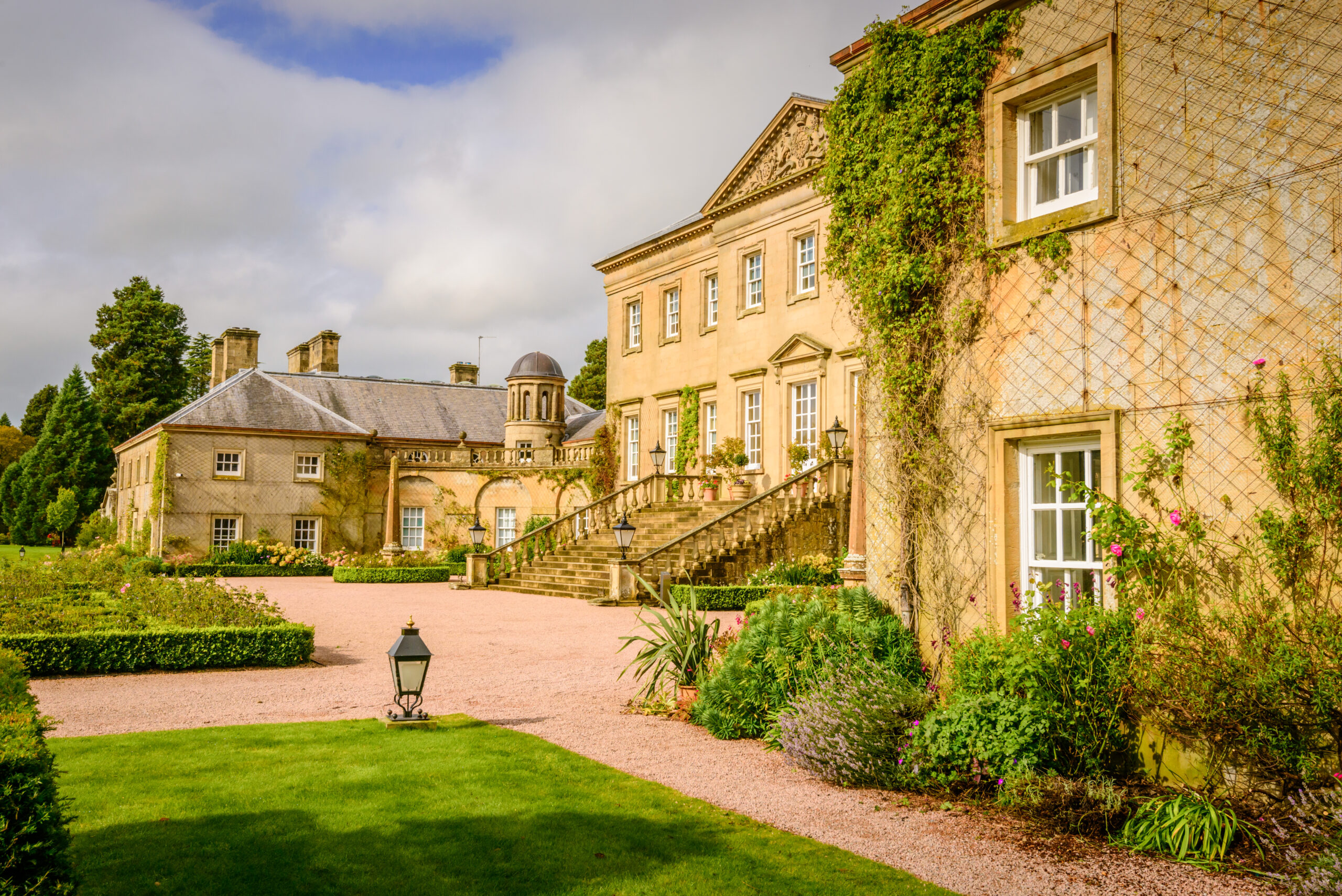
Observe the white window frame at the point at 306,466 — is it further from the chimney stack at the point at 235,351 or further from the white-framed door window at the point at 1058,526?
the white-framed door window at the point at 1058,526

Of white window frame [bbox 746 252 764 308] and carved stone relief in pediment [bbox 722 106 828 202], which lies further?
white window frame [bbox 746 252 764 308]

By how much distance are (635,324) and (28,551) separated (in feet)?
114

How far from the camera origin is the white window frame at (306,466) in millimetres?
35250

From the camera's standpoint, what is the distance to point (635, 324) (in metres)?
29.7

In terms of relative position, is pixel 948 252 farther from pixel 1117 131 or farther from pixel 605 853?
pixel 605 853

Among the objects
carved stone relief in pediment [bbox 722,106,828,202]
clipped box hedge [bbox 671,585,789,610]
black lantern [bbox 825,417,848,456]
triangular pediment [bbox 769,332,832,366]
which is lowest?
clipped box hedge [bbox 671,585,789,610]

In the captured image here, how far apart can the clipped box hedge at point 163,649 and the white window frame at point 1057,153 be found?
32.3 ft

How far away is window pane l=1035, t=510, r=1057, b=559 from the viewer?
25.4 ft

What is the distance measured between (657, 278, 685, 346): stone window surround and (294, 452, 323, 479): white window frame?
46.7ft

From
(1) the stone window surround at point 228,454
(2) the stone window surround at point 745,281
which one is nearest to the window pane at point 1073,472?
(2) the stone window surround at point 745,281

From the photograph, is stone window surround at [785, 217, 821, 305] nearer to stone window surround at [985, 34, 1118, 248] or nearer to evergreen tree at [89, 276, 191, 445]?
stone window surround at [985, 34, 1118, 248]

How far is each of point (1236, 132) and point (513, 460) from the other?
105 feet

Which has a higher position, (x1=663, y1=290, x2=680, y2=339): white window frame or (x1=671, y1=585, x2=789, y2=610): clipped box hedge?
(x1=663, y1=290, x2=680, y2=339): white window frame

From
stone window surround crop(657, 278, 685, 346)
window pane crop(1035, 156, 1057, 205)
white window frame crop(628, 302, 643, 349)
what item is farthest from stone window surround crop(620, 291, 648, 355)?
window pane crop(1035, 156, 1057, 205)
